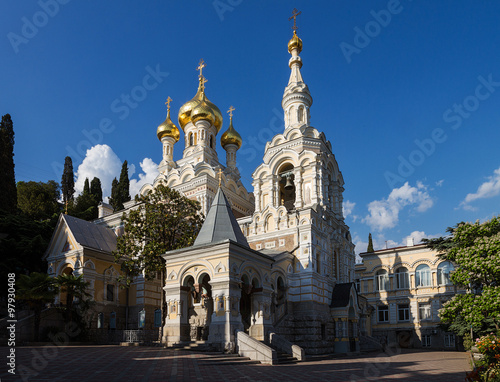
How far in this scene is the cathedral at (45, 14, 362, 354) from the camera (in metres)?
16.9

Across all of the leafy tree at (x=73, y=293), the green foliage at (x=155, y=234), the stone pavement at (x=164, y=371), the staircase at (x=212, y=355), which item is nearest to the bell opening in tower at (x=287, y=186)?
the green foliage at (x=155, y=234)

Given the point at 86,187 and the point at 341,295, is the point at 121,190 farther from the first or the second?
the point at 341,295

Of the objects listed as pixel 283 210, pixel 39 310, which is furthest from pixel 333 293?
pixel 39 310

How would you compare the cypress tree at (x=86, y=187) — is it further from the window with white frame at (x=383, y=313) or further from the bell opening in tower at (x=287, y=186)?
the window with white frame at (x=383, y=313)

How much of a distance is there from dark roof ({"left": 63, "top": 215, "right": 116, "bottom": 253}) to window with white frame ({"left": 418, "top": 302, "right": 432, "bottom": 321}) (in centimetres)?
2429

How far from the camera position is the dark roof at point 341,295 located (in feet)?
82.1

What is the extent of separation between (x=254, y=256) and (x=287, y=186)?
1127 centimetres

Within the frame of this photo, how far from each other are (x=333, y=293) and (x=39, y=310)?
1639cm

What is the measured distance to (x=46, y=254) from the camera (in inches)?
1003

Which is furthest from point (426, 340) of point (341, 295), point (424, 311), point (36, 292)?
point (36, 292)

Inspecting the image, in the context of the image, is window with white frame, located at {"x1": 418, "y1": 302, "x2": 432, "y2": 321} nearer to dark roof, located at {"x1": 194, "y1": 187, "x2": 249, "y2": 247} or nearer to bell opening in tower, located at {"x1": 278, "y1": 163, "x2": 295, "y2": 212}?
bell opening in tower, located at {"x1": 278, "y1": 163, "x2": 295, "y2": 212}

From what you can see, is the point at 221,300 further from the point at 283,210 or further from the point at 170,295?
the point at 283,210

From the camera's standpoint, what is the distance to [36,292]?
1880 cm

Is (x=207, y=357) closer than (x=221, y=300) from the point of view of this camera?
Yes
